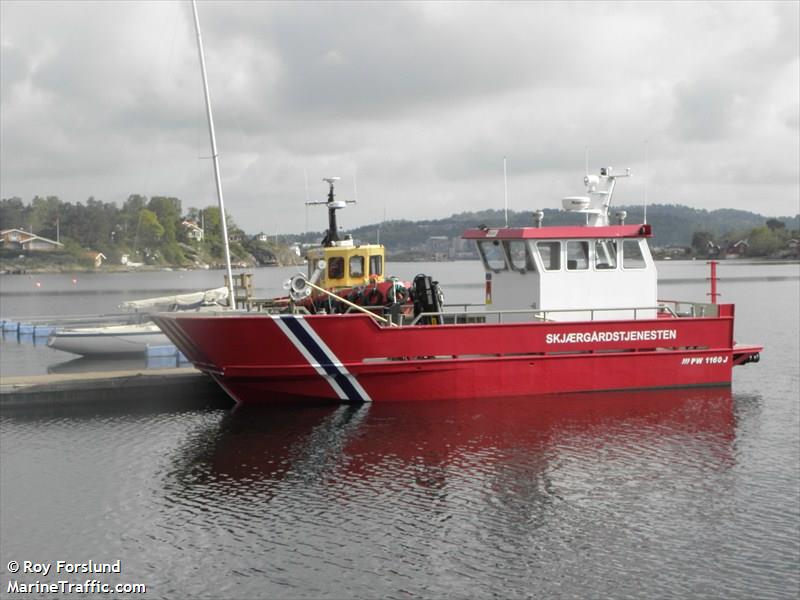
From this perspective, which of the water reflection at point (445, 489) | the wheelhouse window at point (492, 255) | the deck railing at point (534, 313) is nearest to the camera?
the water reflection at point (445, 489)

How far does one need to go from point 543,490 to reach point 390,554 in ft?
9.01

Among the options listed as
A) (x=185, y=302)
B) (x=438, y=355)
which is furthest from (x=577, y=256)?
(x=185, y=302)

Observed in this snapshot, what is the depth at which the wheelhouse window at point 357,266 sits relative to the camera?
19.2 meters

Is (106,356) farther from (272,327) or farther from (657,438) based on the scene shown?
(657,438)

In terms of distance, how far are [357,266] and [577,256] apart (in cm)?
485

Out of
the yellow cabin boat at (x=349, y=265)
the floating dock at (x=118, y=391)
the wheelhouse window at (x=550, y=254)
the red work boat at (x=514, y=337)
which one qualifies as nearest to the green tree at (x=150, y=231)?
the yellow cabin boat at (x=349, y=265)

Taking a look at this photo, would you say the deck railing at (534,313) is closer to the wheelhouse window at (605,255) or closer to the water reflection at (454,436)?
the wheelhouse window at (605,255)

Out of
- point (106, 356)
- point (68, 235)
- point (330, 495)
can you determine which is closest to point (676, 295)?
point (106, 356)

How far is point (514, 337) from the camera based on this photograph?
16.0 meters

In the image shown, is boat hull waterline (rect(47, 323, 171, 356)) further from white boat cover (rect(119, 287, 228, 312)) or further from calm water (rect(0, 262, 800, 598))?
calm water (rect(0, 262, 800, 598))

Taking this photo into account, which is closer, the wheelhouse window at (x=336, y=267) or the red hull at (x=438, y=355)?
the red hull at (x=438, y=355)

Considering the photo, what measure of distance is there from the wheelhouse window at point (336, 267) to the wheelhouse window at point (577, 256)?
4984 mm

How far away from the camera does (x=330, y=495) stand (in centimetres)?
1112

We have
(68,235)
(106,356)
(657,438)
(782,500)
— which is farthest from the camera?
(68,235)
